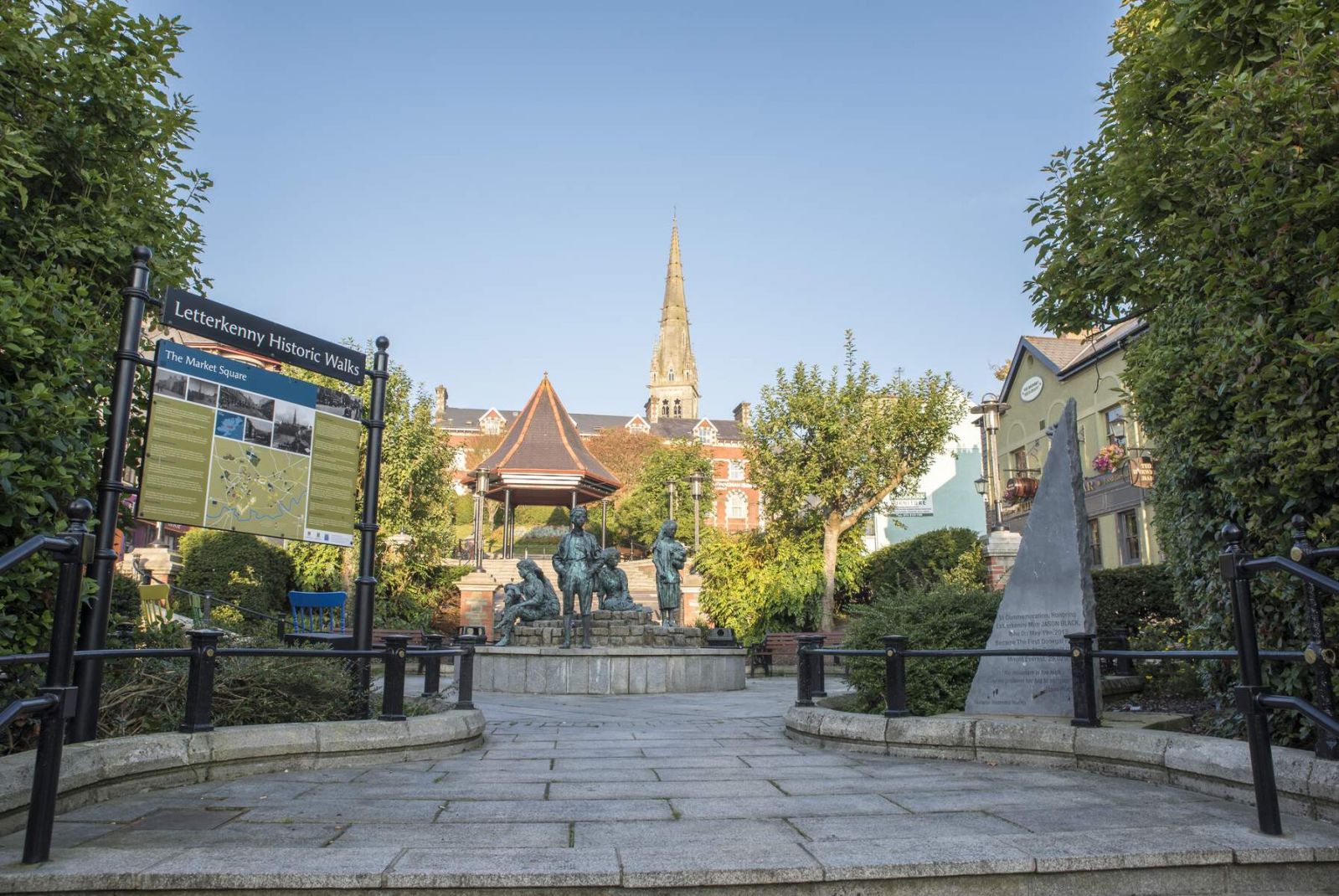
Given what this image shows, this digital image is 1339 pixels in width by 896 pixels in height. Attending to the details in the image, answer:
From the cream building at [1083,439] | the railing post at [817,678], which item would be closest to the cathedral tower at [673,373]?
the cream building at [1083,439]

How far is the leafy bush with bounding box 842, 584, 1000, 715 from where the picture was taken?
287 inches

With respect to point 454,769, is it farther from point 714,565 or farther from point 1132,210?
point 714,565

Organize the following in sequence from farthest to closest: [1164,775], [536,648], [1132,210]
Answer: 1. [536,648]
2. [1132,210]
3. [1164,775]

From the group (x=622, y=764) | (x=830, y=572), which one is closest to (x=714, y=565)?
(x=830, y=572)

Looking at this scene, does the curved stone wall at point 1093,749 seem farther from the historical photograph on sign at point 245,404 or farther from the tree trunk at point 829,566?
the tree trunk at point 829,566

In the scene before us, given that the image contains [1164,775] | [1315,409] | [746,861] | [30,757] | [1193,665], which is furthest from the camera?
[1193,665]

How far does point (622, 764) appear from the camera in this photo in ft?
20.2

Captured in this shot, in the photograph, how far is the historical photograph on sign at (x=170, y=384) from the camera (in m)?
5.86

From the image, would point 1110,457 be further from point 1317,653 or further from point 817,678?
point 1317,653

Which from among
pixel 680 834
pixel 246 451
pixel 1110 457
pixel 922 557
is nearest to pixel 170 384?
pixel 246 451

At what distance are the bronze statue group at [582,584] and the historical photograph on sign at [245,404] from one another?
7037mm

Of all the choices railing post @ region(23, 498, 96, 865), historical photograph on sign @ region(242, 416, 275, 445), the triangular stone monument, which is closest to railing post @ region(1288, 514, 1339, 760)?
the triangular stone monument

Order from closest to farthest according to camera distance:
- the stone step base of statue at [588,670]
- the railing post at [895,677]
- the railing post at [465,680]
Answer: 1. the railing post at [895,677]
2. the railing post at [465,680]
3. the stone step base of statue at [588,670]

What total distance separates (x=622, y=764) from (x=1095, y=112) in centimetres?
904
